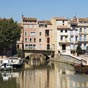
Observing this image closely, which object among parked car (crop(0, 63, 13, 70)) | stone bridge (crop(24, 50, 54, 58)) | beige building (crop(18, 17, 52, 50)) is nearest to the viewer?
parked car (crop(0, 63, 13, 70))

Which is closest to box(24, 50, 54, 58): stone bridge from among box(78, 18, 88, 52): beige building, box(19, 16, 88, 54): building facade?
box(19, 16, 88, 54): building facade

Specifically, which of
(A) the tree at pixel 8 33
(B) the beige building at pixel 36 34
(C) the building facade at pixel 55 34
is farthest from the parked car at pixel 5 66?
(B) the beige building at pixel 36 34

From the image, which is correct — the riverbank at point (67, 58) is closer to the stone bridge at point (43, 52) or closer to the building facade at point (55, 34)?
the stone bridge at point (43, 52)

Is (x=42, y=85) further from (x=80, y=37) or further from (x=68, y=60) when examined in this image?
(x=80, y=37)

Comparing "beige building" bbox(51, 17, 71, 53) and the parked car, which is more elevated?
"beige building" bbox(51, 17, 71, 53)

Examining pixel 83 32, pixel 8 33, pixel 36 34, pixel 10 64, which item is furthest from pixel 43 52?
pixel 10 64

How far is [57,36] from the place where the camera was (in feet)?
251

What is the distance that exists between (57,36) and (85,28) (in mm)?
5548

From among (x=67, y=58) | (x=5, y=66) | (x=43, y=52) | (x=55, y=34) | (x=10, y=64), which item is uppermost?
(x=55, y=34)

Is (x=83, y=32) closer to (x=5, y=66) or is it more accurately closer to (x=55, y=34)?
(x=55, y=34)

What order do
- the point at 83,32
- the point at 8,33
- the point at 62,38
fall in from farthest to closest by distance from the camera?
the point at 83,32 → the point at 62,38 → the point at 8,33

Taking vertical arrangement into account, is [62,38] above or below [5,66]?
above

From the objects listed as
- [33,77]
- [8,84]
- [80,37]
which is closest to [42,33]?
[80,37]

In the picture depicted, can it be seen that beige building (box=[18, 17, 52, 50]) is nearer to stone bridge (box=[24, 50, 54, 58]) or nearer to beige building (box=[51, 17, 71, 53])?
stone bridge (box=[24, 50, 54, 58])
